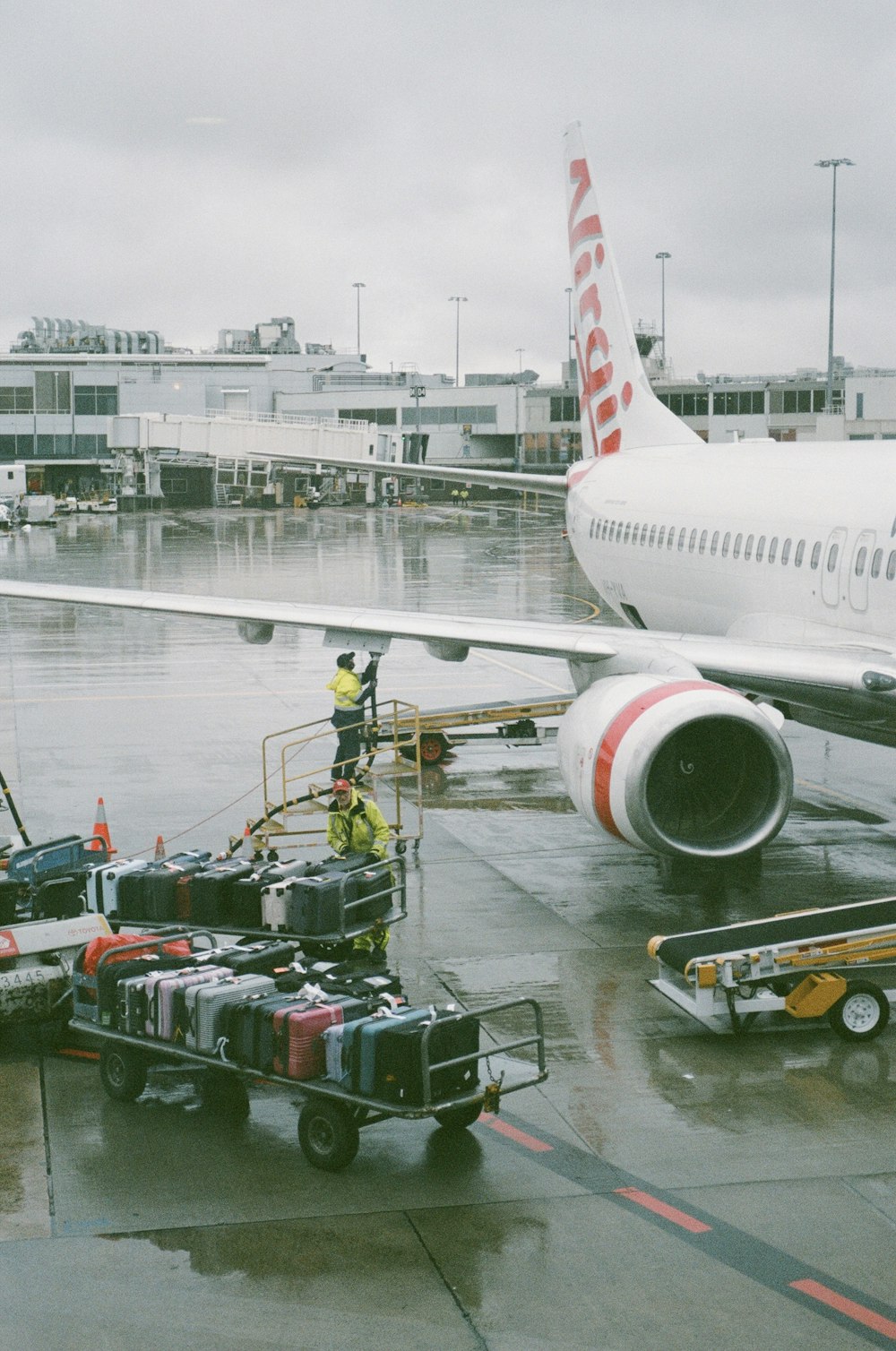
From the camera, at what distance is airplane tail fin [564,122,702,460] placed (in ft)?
88.3

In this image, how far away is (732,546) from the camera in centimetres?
2091

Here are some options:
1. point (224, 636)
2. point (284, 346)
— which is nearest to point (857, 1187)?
point (224, 636)

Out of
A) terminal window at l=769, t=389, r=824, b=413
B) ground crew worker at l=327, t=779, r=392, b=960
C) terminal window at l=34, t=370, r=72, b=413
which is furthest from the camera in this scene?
terminal window at l=769, t=389, r=824, b=413

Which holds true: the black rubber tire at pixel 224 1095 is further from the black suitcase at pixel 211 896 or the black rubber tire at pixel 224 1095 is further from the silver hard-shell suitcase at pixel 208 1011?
the black suitcase at pixel 211 896

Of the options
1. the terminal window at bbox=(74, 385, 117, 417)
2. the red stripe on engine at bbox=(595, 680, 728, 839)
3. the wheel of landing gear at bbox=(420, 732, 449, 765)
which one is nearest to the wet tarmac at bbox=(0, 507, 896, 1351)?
the red stripe on engine at bbox=(595, 680, 728, 839)

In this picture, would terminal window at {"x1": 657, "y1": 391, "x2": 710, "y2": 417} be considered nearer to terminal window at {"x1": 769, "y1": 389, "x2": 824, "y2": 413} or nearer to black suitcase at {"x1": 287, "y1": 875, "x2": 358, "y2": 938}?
terminal window at {"x1": 769, "y1": 389, "x2": 824, "y2": 413}

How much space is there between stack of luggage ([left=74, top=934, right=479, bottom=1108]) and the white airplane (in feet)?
14.8

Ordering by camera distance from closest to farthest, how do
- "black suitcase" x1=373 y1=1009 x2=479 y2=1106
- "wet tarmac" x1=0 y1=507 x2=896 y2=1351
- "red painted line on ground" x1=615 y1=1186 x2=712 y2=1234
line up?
"wet tarmac" x1=0 y1=507 x2=896 y2=1351, "red painted line on ground" x1=615 y1=1186 x2=712 y2=1234, "black suitcase" x1=373 y1=1009 x2=479 y2=1106

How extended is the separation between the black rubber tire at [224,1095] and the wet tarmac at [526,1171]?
11 centimetres

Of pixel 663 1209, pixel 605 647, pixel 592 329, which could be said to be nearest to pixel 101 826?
pixel 605 647

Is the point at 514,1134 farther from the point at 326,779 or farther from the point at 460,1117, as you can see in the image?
the point at 326,779

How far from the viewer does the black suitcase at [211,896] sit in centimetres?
1467

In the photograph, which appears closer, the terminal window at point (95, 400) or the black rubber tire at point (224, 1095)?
the black rubber tire at point (224, 1095)

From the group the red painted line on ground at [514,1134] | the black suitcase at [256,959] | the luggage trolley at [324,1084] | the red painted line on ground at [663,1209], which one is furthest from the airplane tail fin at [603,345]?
the red painted line on ground at [663,1209]
